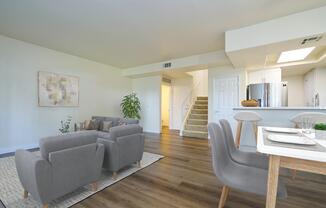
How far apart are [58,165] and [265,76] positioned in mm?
5644

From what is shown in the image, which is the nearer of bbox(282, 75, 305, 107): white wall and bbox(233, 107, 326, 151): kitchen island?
bbox(233, 107, 326, 151): kitchen island

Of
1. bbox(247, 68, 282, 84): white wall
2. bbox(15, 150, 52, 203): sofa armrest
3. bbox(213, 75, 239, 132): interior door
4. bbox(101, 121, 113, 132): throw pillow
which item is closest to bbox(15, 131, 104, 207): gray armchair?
bbox(15, 150, 52, 203): sofa armrest

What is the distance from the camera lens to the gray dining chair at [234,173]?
121 centimetres

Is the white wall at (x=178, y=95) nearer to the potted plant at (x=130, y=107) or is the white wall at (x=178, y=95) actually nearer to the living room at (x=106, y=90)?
the living room at (x=106, y=90)

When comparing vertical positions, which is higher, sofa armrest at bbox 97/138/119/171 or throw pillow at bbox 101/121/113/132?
throw pillow at bbox 101/121/113/132

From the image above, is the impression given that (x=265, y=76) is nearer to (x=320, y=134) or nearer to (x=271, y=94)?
(x=271, y=94)

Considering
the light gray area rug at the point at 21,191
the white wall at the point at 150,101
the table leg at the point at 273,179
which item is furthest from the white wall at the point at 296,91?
the table leg at the point at 273,179

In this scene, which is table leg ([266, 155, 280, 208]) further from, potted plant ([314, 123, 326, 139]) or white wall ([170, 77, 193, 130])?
white wall ([170, 77, 193, 130])

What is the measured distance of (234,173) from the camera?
143 centimetres

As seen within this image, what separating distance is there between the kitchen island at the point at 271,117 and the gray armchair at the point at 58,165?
305cm

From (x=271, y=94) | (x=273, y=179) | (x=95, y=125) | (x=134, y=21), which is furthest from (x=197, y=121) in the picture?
(x=273, y=179)

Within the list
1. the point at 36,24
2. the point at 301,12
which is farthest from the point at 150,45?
A: the point at 301,12

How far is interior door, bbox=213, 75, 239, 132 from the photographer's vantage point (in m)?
4.79

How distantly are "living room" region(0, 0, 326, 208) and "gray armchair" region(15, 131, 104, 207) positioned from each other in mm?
11
